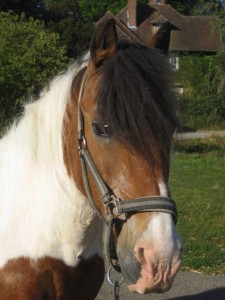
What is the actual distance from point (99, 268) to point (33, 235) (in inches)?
19.6

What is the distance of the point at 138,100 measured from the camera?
2.31m

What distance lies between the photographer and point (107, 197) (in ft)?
7.59

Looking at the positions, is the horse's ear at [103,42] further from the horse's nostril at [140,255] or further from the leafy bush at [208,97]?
the leafy bush at [208,97]

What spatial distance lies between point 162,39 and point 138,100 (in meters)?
0.60

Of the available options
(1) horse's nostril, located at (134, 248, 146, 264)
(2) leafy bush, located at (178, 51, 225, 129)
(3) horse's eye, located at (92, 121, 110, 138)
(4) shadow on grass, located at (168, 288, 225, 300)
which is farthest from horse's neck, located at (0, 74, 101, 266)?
(2) leafy bush, located at (178, 51, 225, 129)

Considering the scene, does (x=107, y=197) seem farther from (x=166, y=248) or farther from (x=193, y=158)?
(x=193, y=158)

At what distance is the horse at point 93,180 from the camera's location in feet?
7.28

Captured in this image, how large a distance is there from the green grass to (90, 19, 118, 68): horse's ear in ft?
2.43

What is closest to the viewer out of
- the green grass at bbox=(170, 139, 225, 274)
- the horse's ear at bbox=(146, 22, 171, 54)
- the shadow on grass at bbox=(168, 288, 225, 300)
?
the horse's ear at bbox=(146, 22, 171, 54)

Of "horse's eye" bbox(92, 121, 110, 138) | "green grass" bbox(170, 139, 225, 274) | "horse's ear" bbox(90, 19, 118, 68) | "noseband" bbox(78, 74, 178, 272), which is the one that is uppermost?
"horse's ear" bbox(90, 19, 118, 68)

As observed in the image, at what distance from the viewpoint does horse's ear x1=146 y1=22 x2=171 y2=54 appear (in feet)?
8.93

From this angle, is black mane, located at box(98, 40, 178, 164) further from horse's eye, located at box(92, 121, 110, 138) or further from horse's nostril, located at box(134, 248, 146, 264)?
horse's nostril, located at box(134, 248, 146, 264)

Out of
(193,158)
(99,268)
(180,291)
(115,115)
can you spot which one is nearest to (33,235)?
(99,268)

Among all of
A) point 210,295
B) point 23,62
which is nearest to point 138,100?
point 210,295
